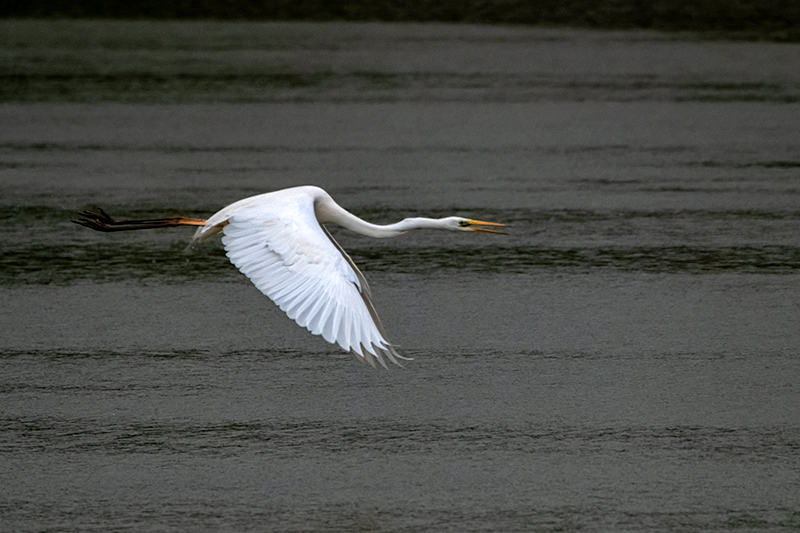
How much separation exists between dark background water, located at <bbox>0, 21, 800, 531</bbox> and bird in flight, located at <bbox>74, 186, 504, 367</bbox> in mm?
466

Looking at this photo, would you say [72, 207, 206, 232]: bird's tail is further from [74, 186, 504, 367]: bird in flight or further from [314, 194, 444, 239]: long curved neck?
[314, 194, 444, 239]: long curved neck

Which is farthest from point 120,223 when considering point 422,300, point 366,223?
point 422,300

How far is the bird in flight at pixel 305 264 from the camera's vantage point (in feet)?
13.3

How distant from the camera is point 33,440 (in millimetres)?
4266

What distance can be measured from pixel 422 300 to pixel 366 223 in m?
0.72

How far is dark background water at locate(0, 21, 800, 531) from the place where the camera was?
155 inches

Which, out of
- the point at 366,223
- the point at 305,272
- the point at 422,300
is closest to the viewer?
the point at 305,272

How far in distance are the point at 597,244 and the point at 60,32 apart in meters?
7.53

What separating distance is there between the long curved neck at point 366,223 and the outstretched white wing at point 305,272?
33 centimetres

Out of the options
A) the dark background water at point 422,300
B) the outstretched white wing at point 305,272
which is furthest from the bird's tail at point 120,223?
the outstretched white wing at point 305,272

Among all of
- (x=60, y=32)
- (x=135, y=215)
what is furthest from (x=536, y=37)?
(x=135, y=215)

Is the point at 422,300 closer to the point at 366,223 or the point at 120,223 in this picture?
the point at 366,223

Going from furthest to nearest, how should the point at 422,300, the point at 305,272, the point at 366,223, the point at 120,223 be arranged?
the point at 422,300
the point at 120,223
the point at 366,223
the point at 305,272

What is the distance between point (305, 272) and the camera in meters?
4.29
